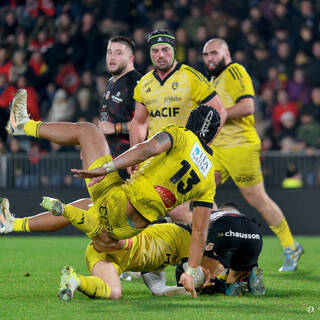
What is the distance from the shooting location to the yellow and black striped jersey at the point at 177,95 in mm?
7258

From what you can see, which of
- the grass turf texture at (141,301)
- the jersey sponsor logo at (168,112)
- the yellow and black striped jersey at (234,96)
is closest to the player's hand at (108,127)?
the jersey sponsor logo at (168,112)

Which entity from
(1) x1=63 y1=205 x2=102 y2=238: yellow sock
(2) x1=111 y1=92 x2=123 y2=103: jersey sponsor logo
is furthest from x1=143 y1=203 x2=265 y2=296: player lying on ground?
(2) x1=111 y1=92 x2=123 y2=103: jersey sponsor logo

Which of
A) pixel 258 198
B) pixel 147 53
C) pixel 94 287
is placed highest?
pixel 147 53

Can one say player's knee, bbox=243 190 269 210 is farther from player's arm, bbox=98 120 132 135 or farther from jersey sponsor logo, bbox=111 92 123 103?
jersey sponsor logo, bbox=111 92 123 103

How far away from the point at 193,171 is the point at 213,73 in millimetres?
3419

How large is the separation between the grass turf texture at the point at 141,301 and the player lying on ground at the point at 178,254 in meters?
0.17

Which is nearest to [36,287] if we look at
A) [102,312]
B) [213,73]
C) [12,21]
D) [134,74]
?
[102,312]

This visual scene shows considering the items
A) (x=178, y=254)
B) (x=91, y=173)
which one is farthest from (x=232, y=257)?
(x=91, y=173)

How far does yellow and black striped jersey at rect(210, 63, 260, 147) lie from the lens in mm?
8531

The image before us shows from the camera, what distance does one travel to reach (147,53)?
49.0 ft

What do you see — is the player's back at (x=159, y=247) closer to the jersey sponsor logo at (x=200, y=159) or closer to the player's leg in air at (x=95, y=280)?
the player's leg in air at (x=95, y=280)

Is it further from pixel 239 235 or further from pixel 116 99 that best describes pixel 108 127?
pixel 239 235

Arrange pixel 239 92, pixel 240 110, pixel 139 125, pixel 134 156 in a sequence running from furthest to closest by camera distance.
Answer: pixel 239 92 → pixel 240 110 → pixel 139 125 → pixel 134 156

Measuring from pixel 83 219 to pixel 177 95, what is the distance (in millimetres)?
2129
